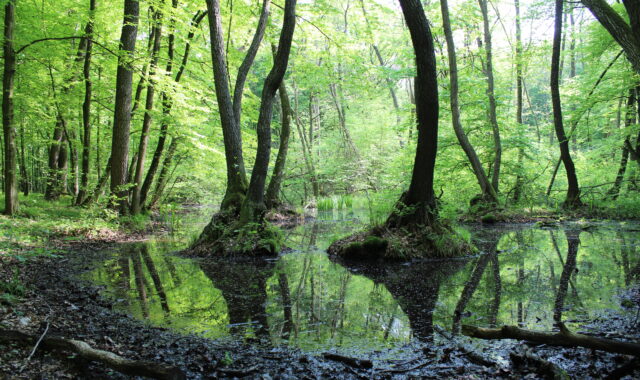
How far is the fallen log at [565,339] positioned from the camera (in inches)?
78.1

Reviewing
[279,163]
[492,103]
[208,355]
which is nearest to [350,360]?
[208,355]

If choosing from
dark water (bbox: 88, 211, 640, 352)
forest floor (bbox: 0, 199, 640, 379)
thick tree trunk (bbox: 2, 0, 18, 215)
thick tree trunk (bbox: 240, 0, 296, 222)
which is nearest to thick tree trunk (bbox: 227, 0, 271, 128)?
thick tree trunk (bbox: 240, 0, 296, 222)

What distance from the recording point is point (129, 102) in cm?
→ 949

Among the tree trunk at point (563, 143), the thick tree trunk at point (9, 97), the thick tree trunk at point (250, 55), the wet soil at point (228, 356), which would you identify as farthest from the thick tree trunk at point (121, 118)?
the tree trunk at point (563, 143)

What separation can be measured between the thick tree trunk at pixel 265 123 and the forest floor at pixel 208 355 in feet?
13.3

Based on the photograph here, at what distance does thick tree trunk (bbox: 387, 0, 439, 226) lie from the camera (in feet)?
20.4

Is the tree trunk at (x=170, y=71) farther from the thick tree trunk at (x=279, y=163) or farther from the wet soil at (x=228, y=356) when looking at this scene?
the wet soil at (x=228, y=356)

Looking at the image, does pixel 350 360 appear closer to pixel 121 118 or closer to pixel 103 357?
pixel 103 357

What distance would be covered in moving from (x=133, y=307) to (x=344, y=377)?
260 cm

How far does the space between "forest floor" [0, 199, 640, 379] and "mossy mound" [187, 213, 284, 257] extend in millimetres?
3420

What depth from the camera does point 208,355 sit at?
8.57ft

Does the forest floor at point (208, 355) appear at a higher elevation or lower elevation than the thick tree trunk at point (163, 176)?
lower

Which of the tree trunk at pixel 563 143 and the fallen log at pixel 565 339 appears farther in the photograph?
the tree trunk at pixel 563 143

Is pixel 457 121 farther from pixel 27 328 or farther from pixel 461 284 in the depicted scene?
pixel 27 328
